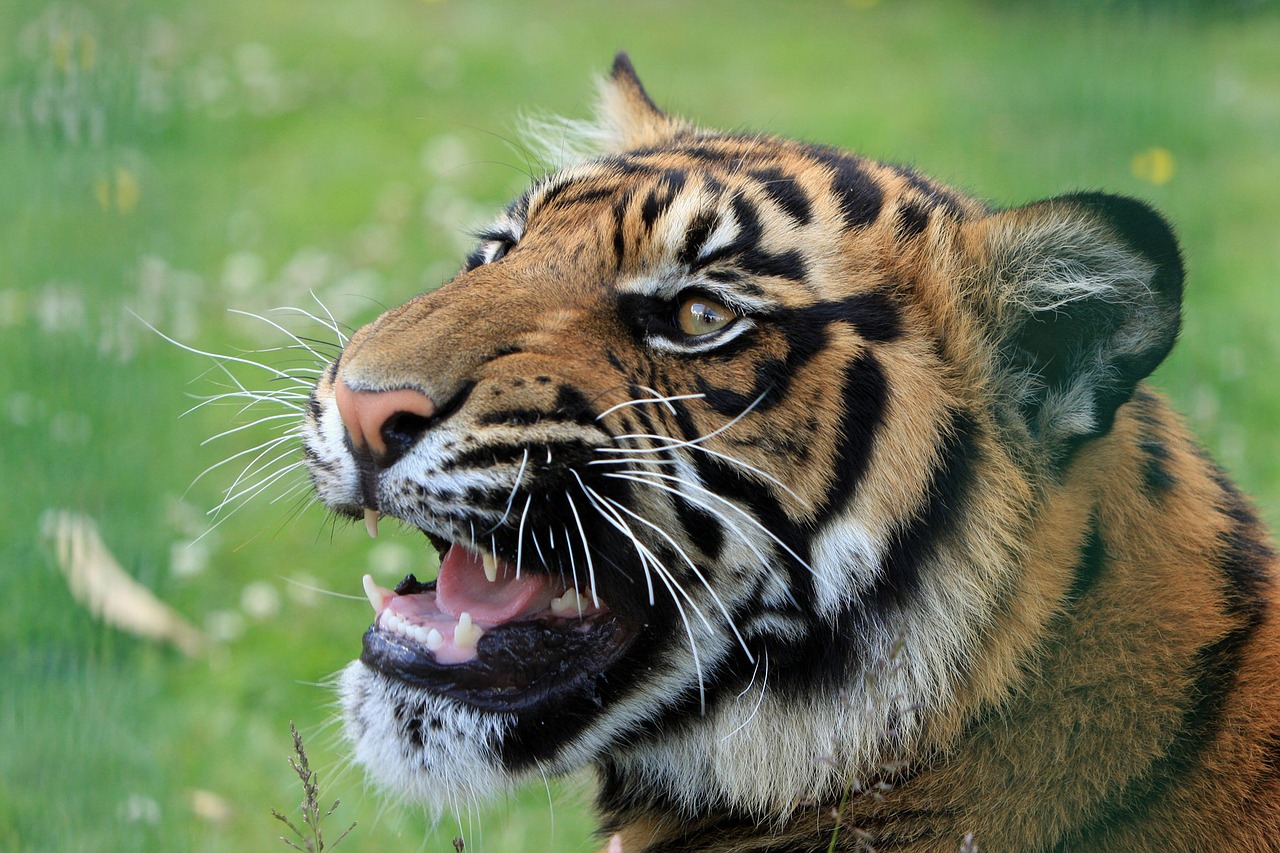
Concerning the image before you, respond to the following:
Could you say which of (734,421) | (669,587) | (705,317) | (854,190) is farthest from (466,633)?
(854,190)

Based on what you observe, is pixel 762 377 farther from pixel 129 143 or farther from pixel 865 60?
pixel 865 60

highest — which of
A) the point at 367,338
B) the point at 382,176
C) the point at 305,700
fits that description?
the point at 367,338

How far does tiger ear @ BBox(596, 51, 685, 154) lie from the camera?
381 centimetres

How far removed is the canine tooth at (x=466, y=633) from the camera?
8.57 feet

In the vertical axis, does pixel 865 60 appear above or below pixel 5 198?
above

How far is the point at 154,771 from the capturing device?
154 inches

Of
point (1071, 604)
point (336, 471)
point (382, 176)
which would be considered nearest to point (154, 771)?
point (336, 471)

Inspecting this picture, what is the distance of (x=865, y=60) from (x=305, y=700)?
9.36 metres

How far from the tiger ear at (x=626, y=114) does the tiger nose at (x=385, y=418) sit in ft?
5.02

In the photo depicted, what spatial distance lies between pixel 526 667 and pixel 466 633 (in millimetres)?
138

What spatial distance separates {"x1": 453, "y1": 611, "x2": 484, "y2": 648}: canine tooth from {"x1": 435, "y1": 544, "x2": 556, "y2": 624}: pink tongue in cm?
6

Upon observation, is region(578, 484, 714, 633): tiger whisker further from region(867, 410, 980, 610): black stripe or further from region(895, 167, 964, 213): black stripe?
region(895, 167, 964, 213): black stripe

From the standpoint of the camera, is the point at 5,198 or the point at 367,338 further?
the point at 5,198

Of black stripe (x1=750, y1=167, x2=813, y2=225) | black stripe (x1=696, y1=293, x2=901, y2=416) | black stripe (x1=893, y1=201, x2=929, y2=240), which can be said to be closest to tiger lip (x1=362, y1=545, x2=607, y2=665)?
black stripe (x1=696, y1=293, x2=901, y2=416)
